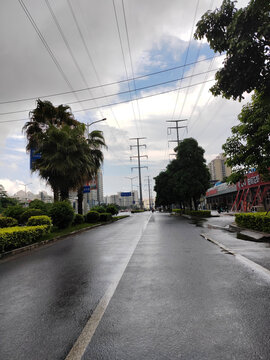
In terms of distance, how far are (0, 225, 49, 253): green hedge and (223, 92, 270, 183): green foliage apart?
374 inches

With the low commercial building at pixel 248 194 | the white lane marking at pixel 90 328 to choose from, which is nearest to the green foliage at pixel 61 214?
the low commercial building at pixel 248 194

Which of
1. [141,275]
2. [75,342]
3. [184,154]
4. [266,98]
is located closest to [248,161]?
[266,98]

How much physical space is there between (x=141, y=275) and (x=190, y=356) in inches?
123

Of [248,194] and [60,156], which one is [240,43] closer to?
[60,156]

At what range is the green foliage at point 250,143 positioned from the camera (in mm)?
10930

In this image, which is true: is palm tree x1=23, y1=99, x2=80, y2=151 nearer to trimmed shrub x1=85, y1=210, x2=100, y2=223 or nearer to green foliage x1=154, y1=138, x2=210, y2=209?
trimmed shrub x1=85, y1=210, x2=100, y2=223

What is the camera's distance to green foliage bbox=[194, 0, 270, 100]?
624 cm

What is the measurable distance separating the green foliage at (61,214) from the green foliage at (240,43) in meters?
14.2

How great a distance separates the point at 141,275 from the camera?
5.51m

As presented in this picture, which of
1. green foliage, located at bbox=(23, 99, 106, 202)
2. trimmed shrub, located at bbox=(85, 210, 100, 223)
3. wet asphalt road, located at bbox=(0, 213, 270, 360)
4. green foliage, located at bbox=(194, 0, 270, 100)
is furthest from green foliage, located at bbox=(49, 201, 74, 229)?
green foliage, located at bbox=(194, 0, 270, 100)

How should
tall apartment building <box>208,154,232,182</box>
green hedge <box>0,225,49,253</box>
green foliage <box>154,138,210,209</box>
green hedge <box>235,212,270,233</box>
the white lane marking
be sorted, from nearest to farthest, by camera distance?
the white lane marking, green hedge <box>0,225,49,253</box>, green hedge <box>235,212,270,233</box>, green foliage <box>154,138,210,209</box>, tall apartment building <box>208,154,232,182</box>

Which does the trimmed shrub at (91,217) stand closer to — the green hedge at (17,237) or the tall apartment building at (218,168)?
the green hedge at (17,237)

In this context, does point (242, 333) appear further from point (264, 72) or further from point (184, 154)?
point (184, 154)

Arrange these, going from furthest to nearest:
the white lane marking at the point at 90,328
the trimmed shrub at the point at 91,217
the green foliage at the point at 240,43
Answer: the trimmed shrub at the point at 91,217, the green foliage at the point at 240,43, the white lane marking at the point at 90,328
